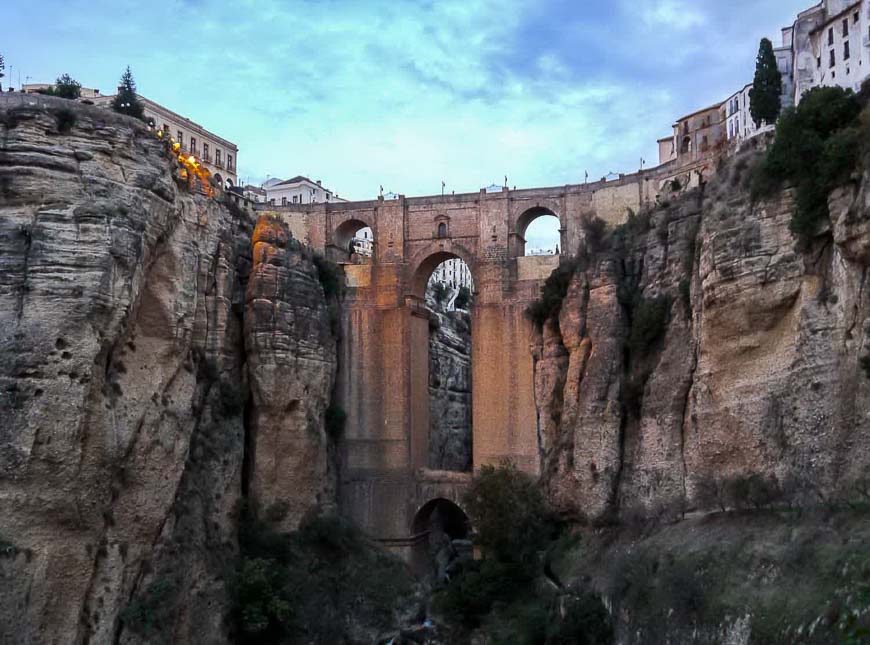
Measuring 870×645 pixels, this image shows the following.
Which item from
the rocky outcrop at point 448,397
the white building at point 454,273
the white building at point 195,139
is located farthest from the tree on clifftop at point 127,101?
the white building at point 454,273

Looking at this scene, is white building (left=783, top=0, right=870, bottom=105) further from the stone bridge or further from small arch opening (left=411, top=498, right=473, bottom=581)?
small arch opening (left=411, top=498, right=473, bottom=581)

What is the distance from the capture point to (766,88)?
111 ft

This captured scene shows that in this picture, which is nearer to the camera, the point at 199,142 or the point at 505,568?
the point at 505,568

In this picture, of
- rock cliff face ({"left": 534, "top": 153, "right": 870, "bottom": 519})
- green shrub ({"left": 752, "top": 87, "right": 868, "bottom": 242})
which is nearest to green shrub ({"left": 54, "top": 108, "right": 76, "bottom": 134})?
rock cliff face ({"left": 534, "top": 153, "right": 870, "bottom": 519})

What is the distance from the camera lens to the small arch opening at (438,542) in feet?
122

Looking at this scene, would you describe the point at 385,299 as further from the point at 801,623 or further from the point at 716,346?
the point at 801,623

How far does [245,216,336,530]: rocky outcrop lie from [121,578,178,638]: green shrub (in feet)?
18.6

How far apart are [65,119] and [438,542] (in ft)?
69.1

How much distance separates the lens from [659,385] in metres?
29.4

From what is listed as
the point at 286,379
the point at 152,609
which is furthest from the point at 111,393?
the point at 286,379

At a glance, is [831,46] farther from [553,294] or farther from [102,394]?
[102,394]

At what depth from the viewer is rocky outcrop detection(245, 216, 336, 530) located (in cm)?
3391

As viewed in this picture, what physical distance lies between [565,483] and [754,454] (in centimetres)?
903

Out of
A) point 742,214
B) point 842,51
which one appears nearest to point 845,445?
point 742,214
